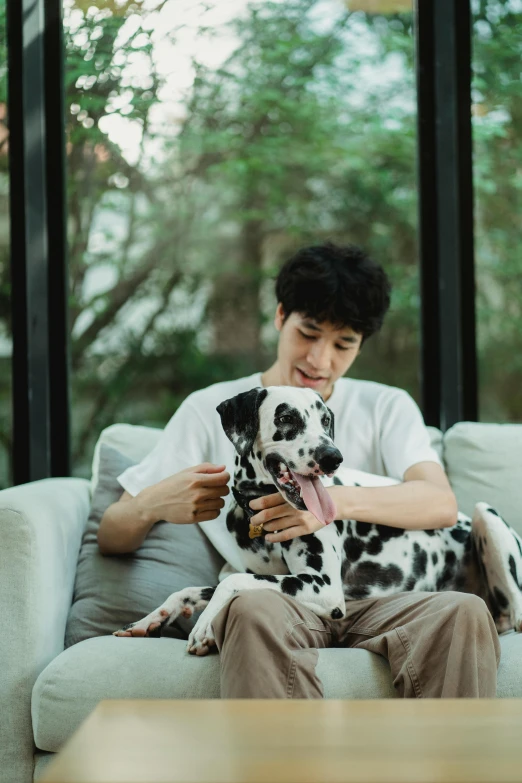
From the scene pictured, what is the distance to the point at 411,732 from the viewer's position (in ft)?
3.73

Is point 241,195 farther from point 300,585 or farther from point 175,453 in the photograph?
point 300,585

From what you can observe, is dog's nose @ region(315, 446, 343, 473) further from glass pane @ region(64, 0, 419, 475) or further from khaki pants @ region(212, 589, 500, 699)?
glass pane @ region(64, 0, 419, 475)

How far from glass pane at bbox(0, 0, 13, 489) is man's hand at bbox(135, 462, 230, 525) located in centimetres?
163

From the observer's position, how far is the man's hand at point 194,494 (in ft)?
7.04

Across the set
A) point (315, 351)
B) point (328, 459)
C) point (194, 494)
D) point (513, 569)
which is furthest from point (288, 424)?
point (513, 569)

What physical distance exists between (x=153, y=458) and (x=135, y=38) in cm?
219

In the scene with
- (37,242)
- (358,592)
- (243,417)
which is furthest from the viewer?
(37,242)

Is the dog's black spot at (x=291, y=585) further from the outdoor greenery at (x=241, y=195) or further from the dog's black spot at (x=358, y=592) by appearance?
the outdoor greenery at (x=241, y=195)

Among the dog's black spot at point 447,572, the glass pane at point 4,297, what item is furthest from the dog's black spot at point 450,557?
the glass pane at point 4,297

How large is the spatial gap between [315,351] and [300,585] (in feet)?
2.48

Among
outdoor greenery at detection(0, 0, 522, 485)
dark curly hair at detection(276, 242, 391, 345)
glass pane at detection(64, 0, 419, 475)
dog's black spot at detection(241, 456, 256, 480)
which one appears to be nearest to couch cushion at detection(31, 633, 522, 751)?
dog's black spot at detection(241, 456, 256, 480)

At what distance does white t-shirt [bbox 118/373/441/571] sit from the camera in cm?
247

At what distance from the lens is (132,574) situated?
241 cm

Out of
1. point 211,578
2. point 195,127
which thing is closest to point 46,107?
point 195,127
